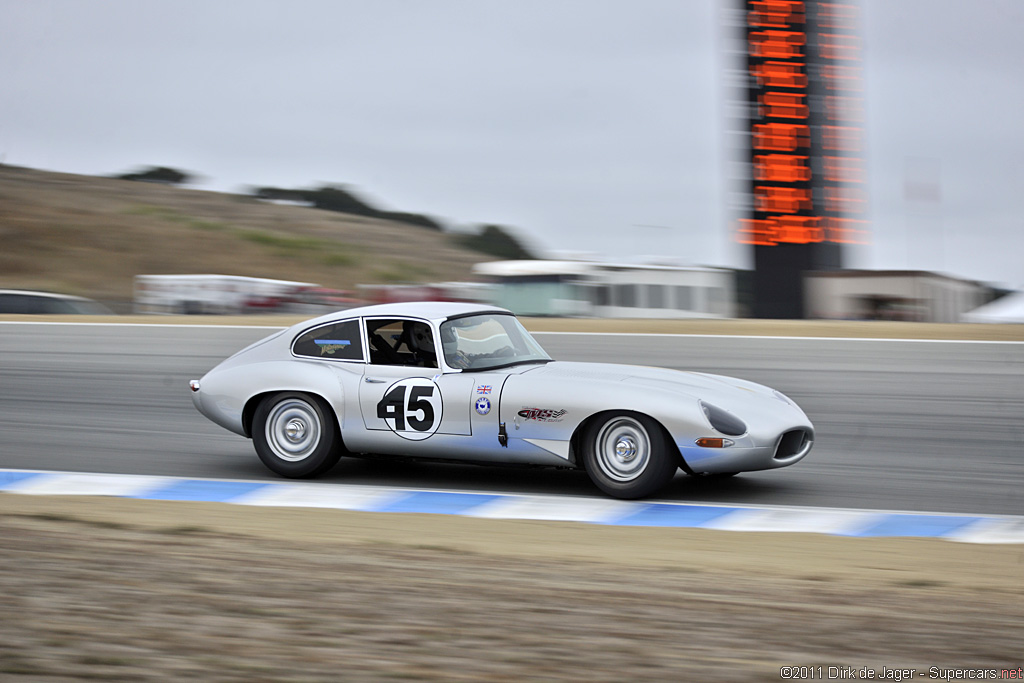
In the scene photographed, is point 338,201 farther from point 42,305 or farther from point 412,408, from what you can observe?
point 412,408

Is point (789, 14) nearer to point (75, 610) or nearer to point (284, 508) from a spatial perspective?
point (284, 508)

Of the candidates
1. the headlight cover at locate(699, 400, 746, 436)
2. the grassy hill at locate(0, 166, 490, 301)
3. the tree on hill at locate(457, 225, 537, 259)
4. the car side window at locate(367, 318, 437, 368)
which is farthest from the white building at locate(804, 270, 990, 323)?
the tree on hill at locate(457, 225, 537, 259)

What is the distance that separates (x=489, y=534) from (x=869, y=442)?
417 cm

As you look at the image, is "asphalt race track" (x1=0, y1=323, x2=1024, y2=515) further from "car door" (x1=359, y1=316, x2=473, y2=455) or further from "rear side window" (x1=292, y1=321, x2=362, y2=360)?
"rear side window" (x1=292, y1=321, x2=362, y2=360)

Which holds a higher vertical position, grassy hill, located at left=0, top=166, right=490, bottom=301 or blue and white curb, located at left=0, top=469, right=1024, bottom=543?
grassy hill, located at left=0, top=166, right=490, bottom=301

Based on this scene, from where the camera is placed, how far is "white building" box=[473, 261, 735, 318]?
2303 centimetres

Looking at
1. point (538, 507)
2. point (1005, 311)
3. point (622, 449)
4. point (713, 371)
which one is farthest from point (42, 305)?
point (1005, 311)

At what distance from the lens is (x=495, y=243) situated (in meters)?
60.2

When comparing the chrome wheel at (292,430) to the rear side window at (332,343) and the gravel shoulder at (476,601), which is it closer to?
the rear side window at (332,343)

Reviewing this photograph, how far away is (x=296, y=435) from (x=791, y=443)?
299 centimetres

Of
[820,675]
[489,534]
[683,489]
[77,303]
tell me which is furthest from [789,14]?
[820,675]

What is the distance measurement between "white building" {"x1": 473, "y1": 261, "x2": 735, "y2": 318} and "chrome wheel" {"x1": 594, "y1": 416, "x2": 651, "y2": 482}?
56.3 feet

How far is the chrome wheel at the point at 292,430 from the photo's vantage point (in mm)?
6406

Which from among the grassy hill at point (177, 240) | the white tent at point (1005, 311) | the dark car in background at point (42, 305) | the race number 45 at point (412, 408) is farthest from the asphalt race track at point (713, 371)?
the grassy hill at point (177, 240)
